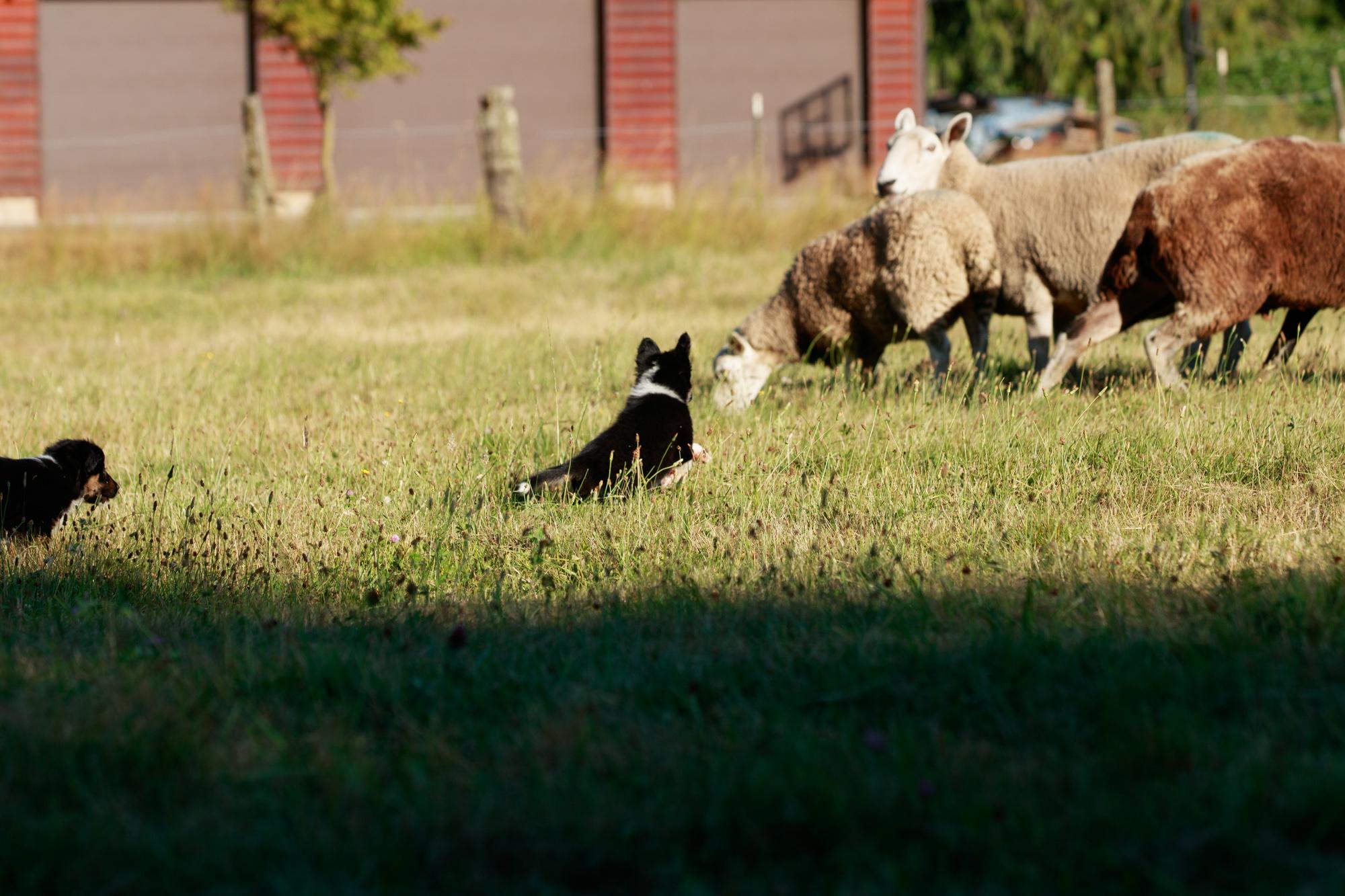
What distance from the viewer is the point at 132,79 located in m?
24.3

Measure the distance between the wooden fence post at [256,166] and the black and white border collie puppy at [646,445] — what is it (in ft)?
33.5

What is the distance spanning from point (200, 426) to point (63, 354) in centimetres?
318

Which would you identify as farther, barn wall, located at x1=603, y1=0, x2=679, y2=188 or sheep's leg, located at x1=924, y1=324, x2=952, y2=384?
barn wall, located at x1=603, y1=0, x2=679, y2=188

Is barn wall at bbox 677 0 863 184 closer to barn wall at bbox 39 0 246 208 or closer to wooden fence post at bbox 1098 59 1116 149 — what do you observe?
wooden fence post at bbox 1098 59 1116 149

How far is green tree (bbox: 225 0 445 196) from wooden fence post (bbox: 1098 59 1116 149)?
901cm

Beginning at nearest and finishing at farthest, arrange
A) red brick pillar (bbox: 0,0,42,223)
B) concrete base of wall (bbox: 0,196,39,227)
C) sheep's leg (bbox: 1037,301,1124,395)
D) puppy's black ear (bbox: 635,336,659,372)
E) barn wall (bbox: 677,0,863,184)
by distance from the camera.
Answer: puppy's black ear (bbox: 635,336,659,372), sheep's leg (bbox: 1037,301,1124,395), red brick pillar (bbox: 0,0,42,223), concrete base of wall (bbox: 0,196,39,227), barn wall (bbox: 677,0,863,184)

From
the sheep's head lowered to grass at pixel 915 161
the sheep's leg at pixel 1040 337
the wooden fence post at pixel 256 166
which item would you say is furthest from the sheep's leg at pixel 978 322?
the wooden fence post at pixel 256 166

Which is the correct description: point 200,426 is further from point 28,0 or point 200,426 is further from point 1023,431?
point 28,0

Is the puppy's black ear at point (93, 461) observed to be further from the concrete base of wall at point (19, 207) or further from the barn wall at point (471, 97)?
the concrete base of wall at point (19, 207)

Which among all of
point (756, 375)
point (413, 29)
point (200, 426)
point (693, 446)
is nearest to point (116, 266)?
point (413, 29)

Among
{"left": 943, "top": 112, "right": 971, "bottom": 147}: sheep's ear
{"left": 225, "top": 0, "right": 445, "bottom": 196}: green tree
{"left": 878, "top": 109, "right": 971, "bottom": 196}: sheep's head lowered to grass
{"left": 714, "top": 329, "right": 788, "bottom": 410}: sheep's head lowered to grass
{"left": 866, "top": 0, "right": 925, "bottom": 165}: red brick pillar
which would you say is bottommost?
{"left": 714, "top": 329, "right": 788, "bottom": 410}: sheep's head lowered to grass

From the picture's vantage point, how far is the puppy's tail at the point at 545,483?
5.16 metres

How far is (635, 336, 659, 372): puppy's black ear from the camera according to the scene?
5652mm

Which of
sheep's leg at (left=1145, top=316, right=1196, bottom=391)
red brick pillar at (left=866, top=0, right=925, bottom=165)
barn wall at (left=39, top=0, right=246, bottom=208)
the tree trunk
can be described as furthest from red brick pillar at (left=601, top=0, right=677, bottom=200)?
sheep's leg at (left=1145, top=316, right=1196, bottom=391)
